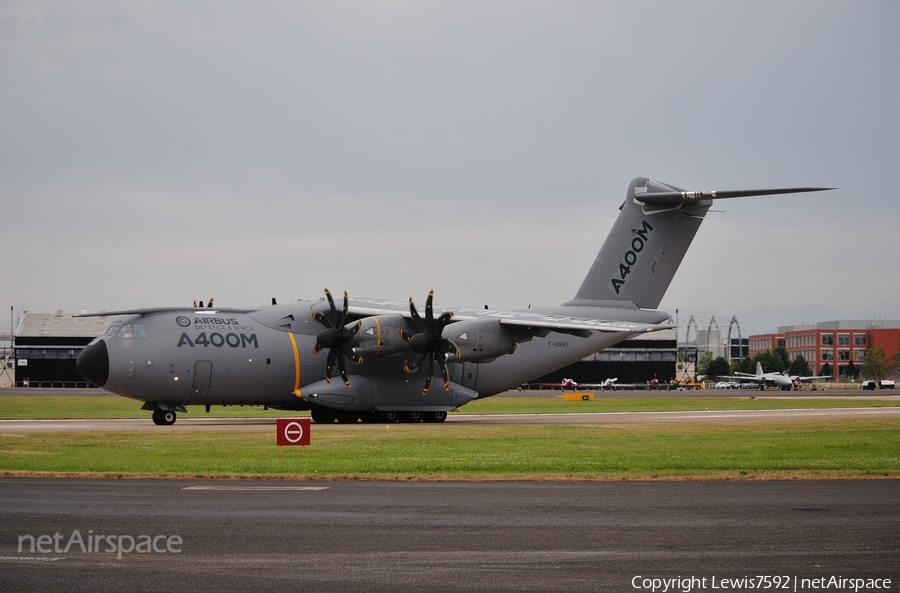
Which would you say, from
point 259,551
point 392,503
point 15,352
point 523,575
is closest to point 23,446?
point 392,503

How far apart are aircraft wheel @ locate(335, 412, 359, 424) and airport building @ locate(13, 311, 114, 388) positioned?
238 feet

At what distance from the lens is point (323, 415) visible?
37594mm

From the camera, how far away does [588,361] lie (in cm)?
12400

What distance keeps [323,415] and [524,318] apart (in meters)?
8.79

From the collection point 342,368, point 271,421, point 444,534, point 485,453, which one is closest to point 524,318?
point 342,368

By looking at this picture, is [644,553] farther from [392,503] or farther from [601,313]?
[601,313]

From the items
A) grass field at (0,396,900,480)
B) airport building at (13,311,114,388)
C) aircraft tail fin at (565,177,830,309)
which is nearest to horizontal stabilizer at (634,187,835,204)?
aircraft tail fin at (565,177,830,309)

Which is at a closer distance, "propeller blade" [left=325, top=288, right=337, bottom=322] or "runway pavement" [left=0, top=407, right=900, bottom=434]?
"runway pavement" [left=0, top=407, right=900, bottom=434]

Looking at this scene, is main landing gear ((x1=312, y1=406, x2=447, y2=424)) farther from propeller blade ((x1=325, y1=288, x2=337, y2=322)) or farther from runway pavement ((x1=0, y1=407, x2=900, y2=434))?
propeller blade ((x1=325, y1=288, x2=337, y2=322))

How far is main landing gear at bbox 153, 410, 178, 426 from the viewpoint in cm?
3412

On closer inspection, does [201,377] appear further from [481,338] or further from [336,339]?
[481,338]

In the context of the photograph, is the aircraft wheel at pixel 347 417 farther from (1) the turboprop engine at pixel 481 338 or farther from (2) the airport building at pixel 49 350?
(2) the airport building at pixel 49 350

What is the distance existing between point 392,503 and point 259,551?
13.1 feet

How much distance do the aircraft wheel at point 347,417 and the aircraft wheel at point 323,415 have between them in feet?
0.76
